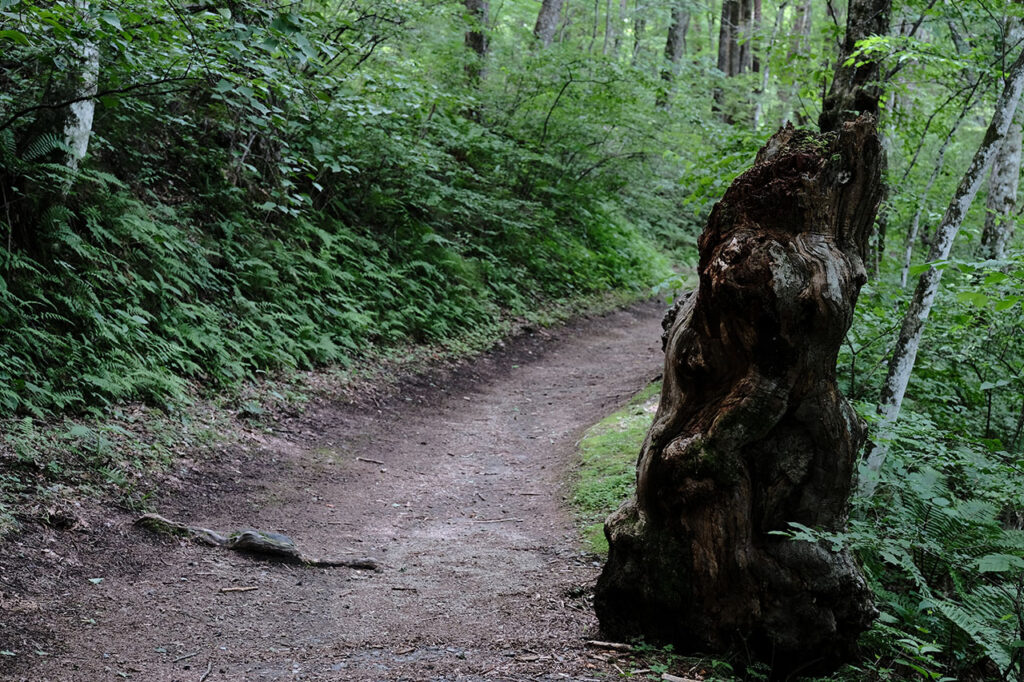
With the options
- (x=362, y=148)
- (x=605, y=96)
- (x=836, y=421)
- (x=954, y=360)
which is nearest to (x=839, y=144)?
(x=836, y=421)

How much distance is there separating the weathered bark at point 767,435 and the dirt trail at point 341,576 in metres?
0.77

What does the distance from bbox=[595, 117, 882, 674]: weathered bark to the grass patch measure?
180cm

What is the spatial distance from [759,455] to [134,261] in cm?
717

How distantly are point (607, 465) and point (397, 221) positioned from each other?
762cm

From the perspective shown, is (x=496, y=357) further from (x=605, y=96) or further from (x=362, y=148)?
(x=605, y=96)

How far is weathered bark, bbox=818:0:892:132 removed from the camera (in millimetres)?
7156

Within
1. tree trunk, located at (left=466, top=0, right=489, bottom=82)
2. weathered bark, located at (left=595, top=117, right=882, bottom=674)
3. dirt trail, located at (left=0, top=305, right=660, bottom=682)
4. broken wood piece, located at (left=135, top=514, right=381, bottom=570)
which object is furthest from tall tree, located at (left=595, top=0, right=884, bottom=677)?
tree trunk, located at (left=466, top=0, right=489, bottom=82)

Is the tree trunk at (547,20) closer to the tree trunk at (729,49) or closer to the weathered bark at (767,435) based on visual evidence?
the tree trunk at (729,49)

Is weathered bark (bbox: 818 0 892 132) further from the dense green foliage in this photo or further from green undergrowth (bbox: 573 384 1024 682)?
the dense green foliage

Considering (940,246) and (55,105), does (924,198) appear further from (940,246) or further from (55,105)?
(55,105)

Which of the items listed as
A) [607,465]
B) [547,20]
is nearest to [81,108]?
[607,465]

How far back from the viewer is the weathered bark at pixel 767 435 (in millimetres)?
3686

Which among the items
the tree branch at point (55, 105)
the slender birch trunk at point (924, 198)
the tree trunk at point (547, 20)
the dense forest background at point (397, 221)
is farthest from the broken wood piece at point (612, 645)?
the tree trunk at point (547, 20)

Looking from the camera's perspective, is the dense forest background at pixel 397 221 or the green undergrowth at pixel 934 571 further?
the dense forest background at pixel 397 221
